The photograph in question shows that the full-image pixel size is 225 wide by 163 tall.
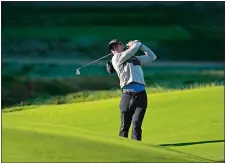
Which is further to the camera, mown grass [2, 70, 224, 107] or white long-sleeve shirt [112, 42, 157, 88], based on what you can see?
mown grass [2, 70, 224, 107]

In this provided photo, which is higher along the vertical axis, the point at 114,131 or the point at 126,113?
the point at 126,113

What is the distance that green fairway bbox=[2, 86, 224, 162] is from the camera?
3932 mm

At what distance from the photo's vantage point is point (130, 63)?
4.89m

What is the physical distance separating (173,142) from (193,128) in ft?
1.23

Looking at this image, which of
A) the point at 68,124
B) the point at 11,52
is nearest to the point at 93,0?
the point at 11,52

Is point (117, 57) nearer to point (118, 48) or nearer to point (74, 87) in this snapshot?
point (118, 48)

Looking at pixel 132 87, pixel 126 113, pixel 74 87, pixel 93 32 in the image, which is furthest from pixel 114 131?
pixel 93 32

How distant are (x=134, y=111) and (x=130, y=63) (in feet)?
1.18

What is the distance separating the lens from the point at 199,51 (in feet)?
21.1

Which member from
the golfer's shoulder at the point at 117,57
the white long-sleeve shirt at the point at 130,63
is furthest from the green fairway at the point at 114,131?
the golfer's shoulder at the point at 117,57

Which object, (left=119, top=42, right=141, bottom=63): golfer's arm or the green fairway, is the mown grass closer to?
the green fairway

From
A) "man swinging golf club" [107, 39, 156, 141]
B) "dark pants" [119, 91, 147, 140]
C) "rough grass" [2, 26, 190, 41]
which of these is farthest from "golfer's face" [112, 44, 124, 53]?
"rough grass" [2, 26, 190, 41]

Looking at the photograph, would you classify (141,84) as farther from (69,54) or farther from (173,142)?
(69,54)

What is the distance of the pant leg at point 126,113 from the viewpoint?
16.0 feet
